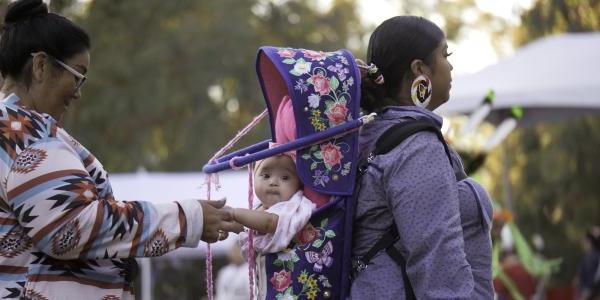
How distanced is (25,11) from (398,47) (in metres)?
1.15

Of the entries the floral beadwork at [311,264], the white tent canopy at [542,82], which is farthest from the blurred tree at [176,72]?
the floral beadwork at [311,264]

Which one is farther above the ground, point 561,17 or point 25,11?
point 561,17

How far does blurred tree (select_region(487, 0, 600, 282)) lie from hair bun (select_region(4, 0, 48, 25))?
522 inches

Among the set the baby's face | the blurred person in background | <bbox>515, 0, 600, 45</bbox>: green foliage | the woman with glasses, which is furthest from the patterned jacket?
<bbox>515, 0, 600, 45</bbox>: green foliage

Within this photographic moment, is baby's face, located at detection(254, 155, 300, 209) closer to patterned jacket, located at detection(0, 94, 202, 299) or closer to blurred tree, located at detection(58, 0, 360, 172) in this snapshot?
patterned jacket, located at detection(0, 94, 202, 299)

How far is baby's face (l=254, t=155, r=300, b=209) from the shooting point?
129 inches

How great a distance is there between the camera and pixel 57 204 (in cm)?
294

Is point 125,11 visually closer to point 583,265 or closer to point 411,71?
point 583,265

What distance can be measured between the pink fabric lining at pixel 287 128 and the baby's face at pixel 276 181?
55mm

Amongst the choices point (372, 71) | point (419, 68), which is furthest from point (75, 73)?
point (419, 68)

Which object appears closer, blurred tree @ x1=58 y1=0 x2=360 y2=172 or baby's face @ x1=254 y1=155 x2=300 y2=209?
baby's face @ x1=254 y1=155 x2=300 y2=209

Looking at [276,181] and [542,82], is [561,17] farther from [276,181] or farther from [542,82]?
[276,181]

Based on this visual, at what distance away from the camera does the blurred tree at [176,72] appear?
25.1 meters

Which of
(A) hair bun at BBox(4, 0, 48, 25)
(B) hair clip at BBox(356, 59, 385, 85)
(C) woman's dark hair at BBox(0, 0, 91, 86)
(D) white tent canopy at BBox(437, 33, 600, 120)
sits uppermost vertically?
(D) white tent canopy at BBox(437, 33, 600, 120)
